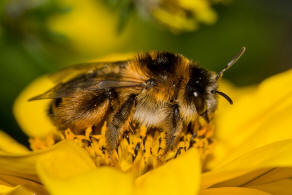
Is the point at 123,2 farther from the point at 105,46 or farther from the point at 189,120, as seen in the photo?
the point at 105,46

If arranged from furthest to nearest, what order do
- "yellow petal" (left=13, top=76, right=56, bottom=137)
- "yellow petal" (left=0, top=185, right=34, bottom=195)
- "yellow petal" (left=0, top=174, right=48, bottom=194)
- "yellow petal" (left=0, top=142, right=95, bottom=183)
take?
"yellow petal" (left=13, top=76, right=56, bottom=137)
"yellow petal" (left=0, top=174, right=48, bottom=194)
"yellow petal" (left=0, top=185, right=34, bottom=195)
"yellow petal" (left=0, top=142, right=95, bottom=183)

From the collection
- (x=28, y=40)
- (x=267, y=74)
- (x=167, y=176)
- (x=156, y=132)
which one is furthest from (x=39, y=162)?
(x=267, y=74)

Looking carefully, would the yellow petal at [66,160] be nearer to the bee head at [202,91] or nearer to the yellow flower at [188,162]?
the yellow flower at [188,162]

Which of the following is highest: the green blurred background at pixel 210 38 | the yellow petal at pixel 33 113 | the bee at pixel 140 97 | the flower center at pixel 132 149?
the green blurred background at pixel 210 38

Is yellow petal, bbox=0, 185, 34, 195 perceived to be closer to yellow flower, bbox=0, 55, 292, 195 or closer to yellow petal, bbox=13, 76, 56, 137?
yellow flower, bbox=0, 55, 292, 195

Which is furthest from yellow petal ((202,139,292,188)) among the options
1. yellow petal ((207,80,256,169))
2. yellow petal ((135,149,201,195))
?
yellow petal ((207,80,256,169))

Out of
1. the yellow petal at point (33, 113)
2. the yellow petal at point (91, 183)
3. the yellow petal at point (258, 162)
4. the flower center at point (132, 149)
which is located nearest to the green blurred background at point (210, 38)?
the yellow petal at point (33, 113)

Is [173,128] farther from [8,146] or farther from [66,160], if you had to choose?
[8,146]
